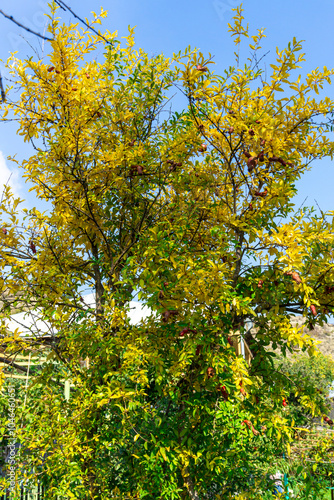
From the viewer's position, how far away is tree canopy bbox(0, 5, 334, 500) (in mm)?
3734

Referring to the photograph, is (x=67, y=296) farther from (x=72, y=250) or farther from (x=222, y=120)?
(x=222, y=120)

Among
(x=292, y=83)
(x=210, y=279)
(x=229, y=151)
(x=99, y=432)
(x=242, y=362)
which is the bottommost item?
(x=99, y=432)

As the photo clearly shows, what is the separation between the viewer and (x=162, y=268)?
12.6 feet

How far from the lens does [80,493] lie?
4027 mm

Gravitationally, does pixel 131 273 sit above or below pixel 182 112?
below

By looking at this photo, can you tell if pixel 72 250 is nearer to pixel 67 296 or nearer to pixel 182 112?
pixel 67 296

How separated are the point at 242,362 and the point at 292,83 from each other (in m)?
2.56

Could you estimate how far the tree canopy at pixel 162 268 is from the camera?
3734 millimetres

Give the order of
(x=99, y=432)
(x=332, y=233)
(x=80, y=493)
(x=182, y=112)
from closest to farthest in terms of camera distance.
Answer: (x=332, y=233) → (x=80, y=493) → (x=99, y=432) → (x=182, y=112)

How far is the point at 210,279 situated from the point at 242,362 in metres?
0.74

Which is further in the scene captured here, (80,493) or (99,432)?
(99,432)

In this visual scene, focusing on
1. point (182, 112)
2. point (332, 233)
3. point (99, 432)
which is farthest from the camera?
point (182, 112)

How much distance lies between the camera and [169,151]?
4.52 meters

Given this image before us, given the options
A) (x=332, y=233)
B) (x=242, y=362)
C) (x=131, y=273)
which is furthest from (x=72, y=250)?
(x=332, y=233)
